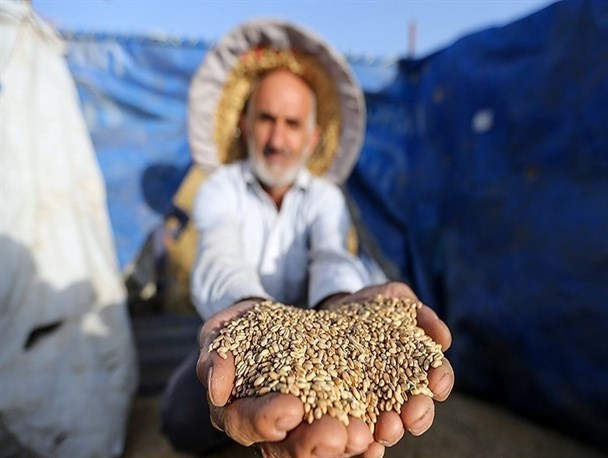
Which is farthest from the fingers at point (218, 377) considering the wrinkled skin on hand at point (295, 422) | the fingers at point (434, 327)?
the fingers at point (434, 327)

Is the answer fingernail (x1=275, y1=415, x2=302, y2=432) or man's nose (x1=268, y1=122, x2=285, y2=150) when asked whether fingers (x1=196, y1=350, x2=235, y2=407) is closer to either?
fingernail (x1=275, y1=415, x2=302, y2=432)

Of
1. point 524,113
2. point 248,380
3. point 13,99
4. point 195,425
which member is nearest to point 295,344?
point 248,380

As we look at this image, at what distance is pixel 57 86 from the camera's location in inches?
65.3

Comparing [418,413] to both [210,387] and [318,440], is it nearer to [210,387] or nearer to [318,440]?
[318,440]

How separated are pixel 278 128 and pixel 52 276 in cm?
108

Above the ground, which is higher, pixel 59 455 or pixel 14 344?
pixel 14 344

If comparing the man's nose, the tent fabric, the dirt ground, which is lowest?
the dirt ground

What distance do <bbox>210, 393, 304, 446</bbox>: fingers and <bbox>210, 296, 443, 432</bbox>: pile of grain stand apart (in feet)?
0.12

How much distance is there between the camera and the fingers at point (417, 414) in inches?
31.3

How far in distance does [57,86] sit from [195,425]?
147cm

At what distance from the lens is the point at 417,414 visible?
795 mm

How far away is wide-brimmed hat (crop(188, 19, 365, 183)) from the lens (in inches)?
77.9

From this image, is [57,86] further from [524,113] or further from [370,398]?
[524,113]

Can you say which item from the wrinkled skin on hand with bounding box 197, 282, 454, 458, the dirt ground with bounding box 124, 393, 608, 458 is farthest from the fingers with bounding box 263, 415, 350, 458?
the dirt ground with bounding box 124, 393, 608, 458
